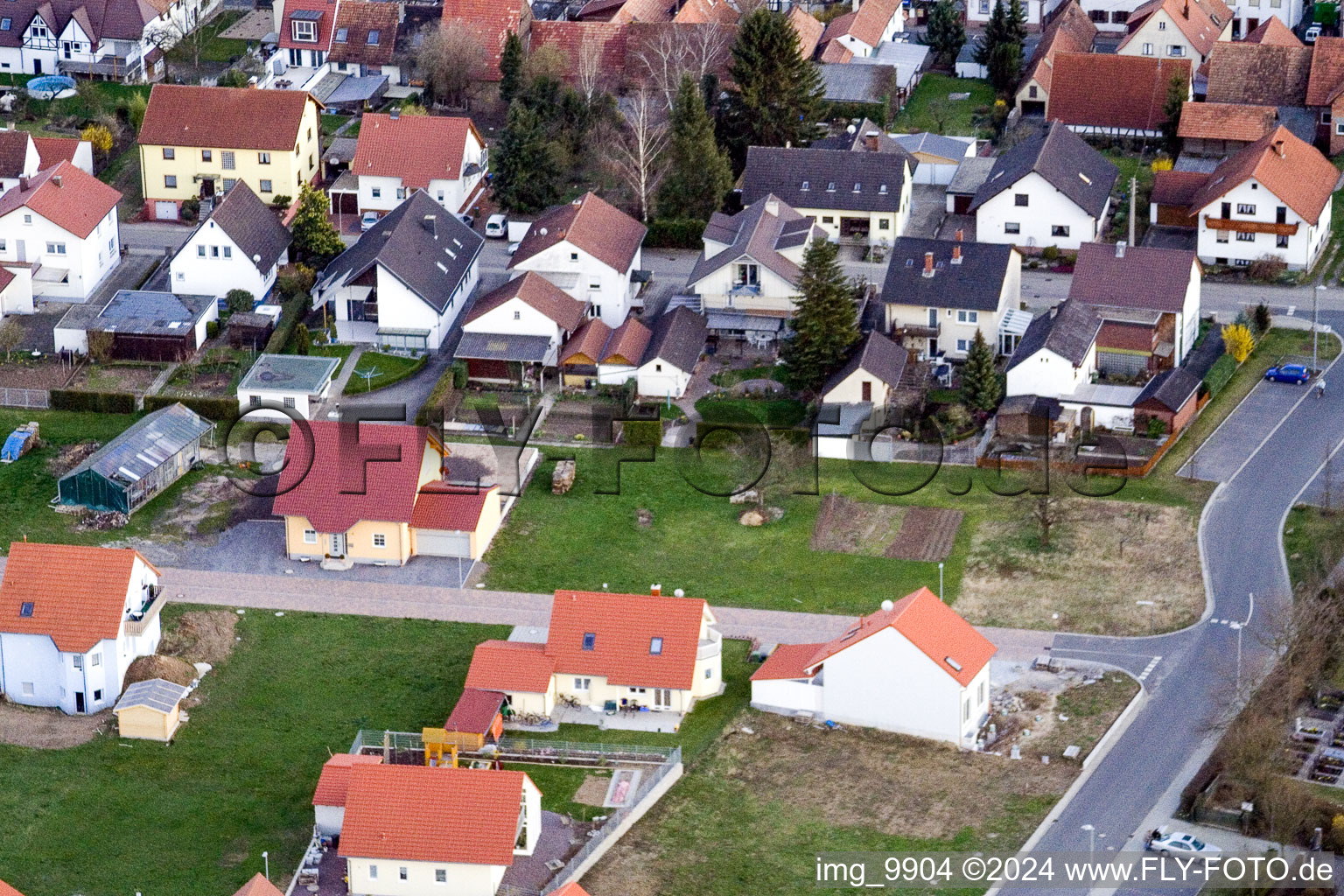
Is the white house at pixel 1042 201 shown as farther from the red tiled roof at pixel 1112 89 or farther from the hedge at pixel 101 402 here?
the hedge at pixel 101 402

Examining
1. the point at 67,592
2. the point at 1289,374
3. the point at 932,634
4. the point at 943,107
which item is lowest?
the point at 67,592

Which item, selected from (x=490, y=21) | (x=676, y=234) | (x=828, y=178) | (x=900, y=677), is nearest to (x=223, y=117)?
(x=490, y=21)

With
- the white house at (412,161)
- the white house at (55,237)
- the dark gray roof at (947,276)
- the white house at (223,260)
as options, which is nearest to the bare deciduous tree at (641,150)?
the white house at (412,161)

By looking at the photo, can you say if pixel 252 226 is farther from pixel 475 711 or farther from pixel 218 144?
pixel 475 711

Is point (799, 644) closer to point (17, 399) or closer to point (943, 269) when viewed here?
point (943, 269)

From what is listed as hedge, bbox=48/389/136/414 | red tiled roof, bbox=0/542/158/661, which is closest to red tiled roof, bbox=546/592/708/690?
red tiled roof, bbox=0/542/158/661

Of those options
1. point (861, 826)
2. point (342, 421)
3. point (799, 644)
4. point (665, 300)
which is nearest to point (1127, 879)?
point (861, 826)
